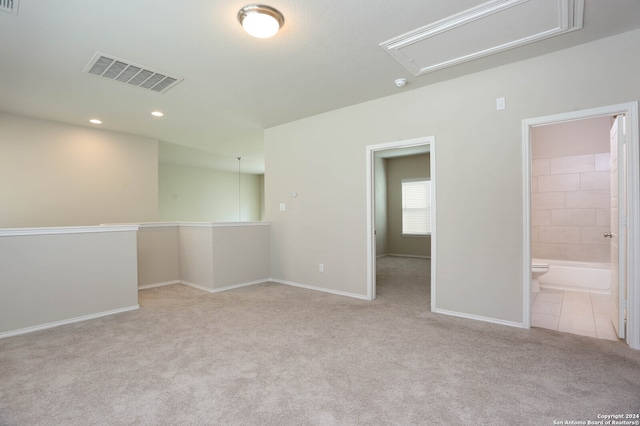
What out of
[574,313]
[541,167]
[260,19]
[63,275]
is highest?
[260,19]

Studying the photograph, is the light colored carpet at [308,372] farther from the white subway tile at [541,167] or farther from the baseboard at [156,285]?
the white subway tile at [541,167]

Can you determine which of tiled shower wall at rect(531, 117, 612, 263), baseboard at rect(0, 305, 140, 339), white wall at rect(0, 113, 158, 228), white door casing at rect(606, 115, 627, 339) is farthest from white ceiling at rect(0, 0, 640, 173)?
tiled shower wall at rect(531, 117, 612, 263)

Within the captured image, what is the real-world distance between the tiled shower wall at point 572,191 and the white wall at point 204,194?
358 inches

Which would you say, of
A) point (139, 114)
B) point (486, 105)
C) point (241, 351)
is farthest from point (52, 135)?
point (486, 105)

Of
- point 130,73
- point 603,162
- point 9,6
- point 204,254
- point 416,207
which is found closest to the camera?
point 9,6

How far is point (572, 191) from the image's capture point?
16.3 feet

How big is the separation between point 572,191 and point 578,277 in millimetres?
1338

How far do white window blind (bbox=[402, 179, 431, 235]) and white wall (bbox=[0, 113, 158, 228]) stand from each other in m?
5.73

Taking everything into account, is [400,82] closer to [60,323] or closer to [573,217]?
[573,217]

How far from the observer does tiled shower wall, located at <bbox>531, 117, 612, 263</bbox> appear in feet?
15.7

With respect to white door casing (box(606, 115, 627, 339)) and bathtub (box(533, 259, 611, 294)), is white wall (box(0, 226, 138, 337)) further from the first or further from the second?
bathtub (box(533, 259, 611, 294))

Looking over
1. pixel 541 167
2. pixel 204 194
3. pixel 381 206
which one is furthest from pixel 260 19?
pixel 204 194

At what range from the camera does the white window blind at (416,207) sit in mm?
7809

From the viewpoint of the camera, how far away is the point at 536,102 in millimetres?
2941
